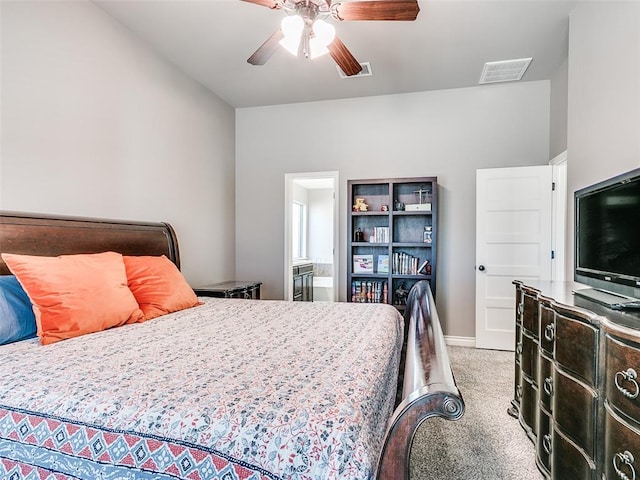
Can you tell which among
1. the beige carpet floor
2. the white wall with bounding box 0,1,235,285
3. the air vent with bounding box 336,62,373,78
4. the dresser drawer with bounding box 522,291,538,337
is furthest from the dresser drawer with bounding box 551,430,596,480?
the air vent with bounding box 336,62,373,78

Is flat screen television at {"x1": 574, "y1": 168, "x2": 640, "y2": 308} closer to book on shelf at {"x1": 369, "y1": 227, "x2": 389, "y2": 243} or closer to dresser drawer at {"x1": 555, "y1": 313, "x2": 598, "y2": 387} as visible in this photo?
dresser drawer at {"x1": 555, "y1": 313, "x2": 598, "y2": 387}

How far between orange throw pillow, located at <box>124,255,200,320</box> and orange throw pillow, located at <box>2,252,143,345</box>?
8.9 inches

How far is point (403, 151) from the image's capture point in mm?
4375

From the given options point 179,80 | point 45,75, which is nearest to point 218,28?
point 179,80

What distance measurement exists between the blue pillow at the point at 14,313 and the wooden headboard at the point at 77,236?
7.3 inches

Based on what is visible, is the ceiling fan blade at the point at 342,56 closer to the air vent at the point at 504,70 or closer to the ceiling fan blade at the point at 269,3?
the ceiling fan blade at the point at 269,3

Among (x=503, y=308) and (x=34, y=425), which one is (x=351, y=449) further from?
(x=503, y=308)

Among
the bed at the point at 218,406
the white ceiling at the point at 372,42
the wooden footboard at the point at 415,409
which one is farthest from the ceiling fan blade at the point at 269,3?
the wooden footboard at the point at 415,409

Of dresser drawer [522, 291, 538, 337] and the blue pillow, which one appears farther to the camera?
dresser drawer [522, 291, 538, 337]

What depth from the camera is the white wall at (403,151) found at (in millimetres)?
4094

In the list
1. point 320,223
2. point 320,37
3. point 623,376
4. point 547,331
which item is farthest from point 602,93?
point 320,223

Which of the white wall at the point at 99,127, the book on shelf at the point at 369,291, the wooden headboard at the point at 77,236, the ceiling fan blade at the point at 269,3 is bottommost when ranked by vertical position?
the book on shelf at the point at 369,291

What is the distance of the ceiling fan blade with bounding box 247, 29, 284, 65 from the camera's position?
238 centimetres

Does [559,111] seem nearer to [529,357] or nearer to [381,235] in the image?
[381,235]
